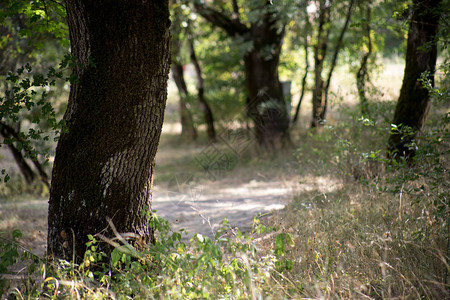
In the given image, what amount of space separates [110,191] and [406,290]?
7.60 ft

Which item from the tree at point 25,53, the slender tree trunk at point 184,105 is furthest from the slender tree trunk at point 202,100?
the tree at point 25,53

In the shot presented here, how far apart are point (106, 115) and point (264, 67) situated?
7.23 metres

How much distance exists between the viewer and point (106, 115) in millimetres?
3121

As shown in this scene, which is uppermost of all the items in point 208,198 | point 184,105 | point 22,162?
point 184,105

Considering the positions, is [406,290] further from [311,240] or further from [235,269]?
[235,269]

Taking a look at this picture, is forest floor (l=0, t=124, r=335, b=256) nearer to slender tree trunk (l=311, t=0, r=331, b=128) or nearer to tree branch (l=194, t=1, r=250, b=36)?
slender tree trunk (l=311, t=0, r=331, b=128)

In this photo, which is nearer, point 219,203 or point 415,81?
point 415,81

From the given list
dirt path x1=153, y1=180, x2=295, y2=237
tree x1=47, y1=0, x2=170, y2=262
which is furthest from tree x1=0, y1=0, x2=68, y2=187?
dirt path x1=153, y1=180, x2=295, y2=237

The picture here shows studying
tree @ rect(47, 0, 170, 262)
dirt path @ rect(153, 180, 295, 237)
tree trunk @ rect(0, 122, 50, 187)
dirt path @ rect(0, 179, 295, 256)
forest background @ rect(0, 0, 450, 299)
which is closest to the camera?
forest background @ rect(0, 0, 450, 299)

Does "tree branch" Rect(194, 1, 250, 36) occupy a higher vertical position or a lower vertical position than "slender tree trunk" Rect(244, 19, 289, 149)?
higher

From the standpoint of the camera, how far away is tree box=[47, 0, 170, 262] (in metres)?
3.06

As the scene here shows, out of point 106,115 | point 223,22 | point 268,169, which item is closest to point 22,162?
point 268,169

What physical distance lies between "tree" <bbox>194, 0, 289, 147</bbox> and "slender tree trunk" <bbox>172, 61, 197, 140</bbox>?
342cm

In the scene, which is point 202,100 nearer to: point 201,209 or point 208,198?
point 208,198
